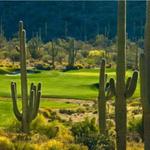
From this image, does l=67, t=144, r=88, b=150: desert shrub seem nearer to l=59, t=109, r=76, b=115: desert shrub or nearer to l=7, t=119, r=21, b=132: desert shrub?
l=7, t=119, r=21, b=132: desert shrub

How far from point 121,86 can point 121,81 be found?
156 mm

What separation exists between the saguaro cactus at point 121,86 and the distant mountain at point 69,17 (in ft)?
380

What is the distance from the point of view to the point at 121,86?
15.2 m

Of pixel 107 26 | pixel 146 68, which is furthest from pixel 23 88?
pixel 107 26

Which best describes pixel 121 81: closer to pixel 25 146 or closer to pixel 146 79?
pixel 146 79

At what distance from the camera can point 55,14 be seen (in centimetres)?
14550

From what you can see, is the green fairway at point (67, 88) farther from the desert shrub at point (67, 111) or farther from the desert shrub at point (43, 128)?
the desert shrub at point (43, 128)

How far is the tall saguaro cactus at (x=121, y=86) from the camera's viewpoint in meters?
15.0

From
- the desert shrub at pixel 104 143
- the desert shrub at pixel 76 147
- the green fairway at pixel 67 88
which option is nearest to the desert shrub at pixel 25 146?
the desert shrub at pixel 76 147

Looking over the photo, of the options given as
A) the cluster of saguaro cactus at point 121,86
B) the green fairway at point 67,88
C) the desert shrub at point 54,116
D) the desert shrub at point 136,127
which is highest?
the cluster of saguaro cactus at point 121,86

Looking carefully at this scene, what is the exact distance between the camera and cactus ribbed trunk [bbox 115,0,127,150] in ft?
49.2

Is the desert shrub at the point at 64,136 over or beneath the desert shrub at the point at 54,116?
over

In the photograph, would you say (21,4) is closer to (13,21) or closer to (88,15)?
(13,21)

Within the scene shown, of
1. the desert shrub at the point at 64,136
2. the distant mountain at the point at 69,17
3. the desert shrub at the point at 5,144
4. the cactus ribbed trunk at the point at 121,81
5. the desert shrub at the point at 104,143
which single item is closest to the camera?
the cactus ribbed trunk at the point at 121,81
